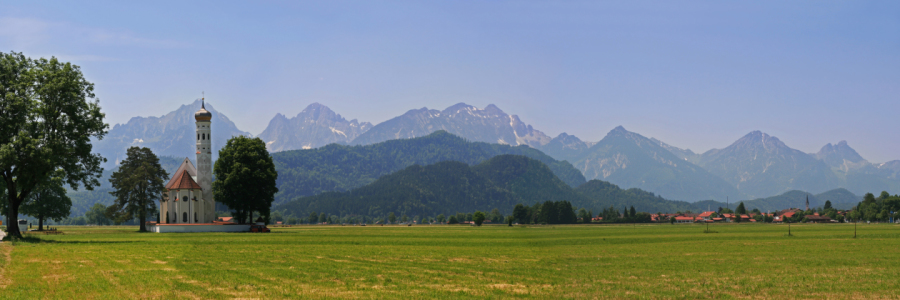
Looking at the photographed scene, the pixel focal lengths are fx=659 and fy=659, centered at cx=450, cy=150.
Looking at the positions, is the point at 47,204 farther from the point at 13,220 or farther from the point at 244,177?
the point at 13,220

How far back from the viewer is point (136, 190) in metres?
95.0

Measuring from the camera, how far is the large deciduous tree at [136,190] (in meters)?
94.5

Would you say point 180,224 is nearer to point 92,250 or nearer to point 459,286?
Result: point 92,250

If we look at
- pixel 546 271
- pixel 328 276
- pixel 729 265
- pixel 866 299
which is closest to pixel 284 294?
pixel 328 276

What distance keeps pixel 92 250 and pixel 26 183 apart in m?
15.6

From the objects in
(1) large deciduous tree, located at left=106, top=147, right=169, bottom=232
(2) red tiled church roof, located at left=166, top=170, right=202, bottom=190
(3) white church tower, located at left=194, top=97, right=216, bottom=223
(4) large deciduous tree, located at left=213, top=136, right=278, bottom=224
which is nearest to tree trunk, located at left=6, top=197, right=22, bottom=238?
(4) large deciduous tree, located at left=213, top=136, right=278, bottom=224

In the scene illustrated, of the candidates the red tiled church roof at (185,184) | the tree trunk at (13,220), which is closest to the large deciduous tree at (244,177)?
the red tiled church roof at (185,184)

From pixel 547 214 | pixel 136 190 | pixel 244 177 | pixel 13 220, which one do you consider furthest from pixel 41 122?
pixel 547 214

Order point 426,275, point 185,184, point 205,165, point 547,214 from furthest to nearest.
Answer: point 547,214 < point 205,165 < point 185,184 < point 426,275

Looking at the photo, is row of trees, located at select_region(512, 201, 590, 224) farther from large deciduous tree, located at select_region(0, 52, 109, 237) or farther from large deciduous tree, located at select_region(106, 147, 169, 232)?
large deciduous tree, located at select_region(0, 52, 109, 237)

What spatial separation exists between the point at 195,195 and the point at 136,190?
324 inches

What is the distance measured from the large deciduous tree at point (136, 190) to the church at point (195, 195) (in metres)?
2.37

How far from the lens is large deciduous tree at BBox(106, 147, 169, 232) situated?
94500 mm

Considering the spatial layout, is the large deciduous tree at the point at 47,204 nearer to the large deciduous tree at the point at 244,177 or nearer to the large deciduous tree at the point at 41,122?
the large deciduous tree at the point at 244,177
